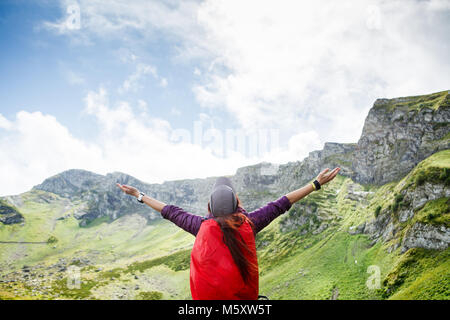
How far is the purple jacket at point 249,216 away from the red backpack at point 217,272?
3.13ft

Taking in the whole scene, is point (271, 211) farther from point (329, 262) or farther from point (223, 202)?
point (329, 262)

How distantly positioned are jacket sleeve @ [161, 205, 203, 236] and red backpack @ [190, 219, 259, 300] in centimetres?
99

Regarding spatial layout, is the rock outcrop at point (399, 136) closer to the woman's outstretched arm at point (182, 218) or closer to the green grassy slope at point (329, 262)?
the green grassy slope at point (329, 262)

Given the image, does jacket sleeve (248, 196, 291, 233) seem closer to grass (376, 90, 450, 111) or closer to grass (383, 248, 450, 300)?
grass (383, 248, 450, 300)

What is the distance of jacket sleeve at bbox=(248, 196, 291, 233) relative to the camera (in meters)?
4.58

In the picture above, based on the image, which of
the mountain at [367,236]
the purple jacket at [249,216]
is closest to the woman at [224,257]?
the purple jacket at [249,216]

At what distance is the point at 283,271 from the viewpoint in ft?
321

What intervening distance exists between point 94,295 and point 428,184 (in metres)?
157

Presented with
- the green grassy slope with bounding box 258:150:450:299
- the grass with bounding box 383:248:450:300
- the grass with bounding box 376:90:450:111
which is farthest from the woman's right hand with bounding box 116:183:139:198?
the grass with bounding box 376:90:450:111

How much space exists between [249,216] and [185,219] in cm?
135

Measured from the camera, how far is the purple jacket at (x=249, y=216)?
4531 mm

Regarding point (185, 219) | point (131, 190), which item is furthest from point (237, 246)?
point (131, 190)

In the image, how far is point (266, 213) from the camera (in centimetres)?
470
